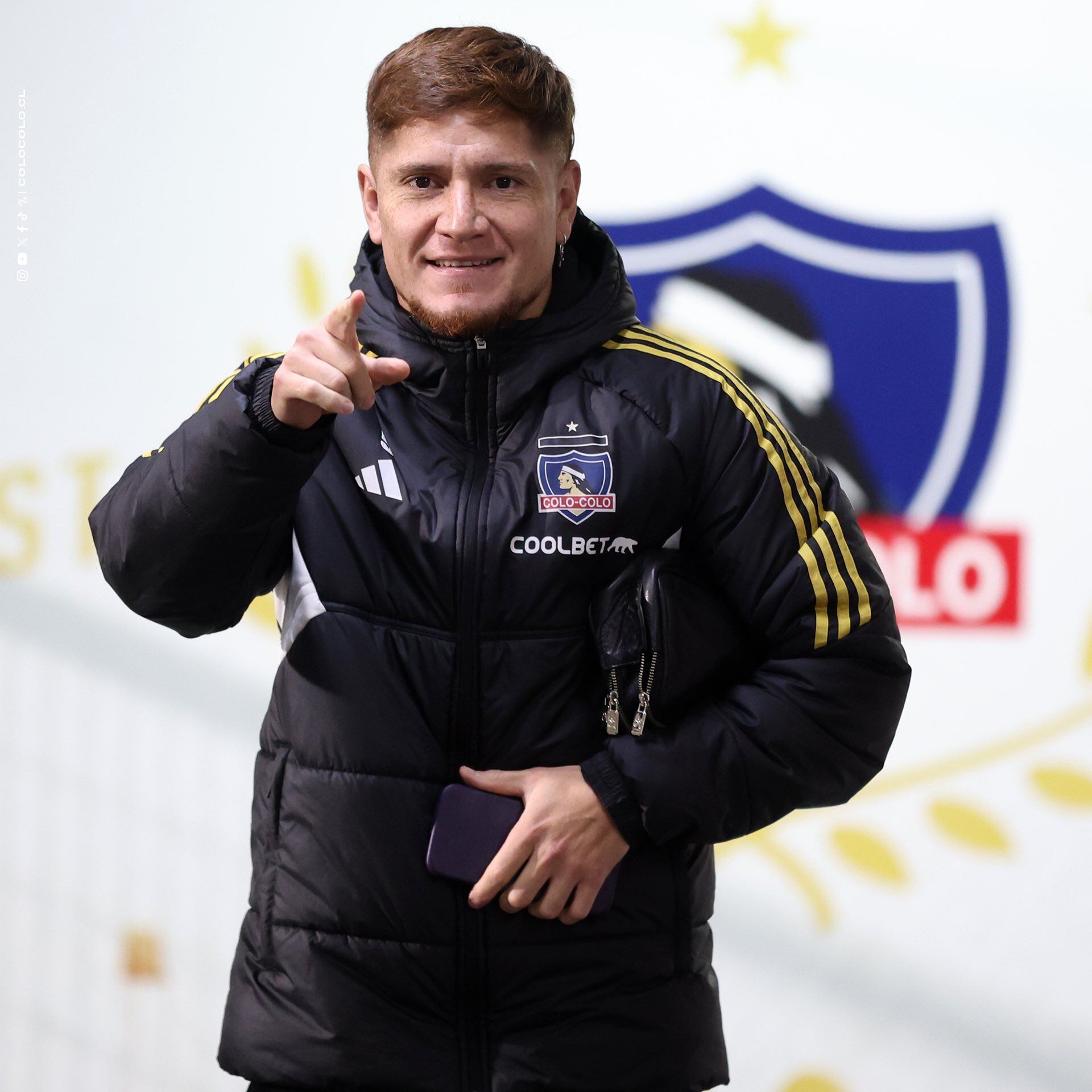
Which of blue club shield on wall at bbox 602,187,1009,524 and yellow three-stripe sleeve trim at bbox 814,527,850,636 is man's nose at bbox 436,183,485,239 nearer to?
yellow three-stripe sleeve trim at bbox 814,527,850,636

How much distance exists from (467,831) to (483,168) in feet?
1.69

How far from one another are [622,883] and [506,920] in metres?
0.10

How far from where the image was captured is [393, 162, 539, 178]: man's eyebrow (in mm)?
1104

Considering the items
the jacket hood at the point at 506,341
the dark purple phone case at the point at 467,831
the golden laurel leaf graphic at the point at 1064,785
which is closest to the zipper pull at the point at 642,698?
the dark purple phone case at the point at 467,831

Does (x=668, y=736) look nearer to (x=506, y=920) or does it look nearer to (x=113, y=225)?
(x=506, y=920)

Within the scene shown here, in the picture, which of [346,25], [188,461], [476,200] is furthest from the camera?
[346,25]

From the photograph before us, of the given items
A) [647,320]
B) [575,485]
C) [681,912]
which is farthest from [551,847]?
[647,320]

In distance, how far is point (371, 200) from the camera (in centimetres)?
119

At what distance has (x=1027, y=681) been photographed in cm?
209

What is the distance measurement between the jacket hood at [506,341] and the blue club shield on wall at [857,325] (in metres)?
0.92

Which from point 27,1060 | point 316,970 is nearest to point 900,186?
point 316,970

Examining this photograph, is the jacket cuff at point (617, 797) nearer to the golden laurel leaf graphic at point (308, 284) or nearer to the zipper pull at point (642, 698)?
the zipper pull at point (642, 698)

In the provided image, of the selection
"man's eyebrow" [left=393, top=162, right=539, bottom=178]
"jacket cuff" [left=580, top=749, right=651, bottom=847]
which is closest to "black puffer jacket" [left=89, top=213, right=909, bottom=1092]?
"jacket cuff" [left=580, top=749, right=651, bottom=847]

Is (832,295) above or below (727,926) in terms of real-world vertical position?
above
